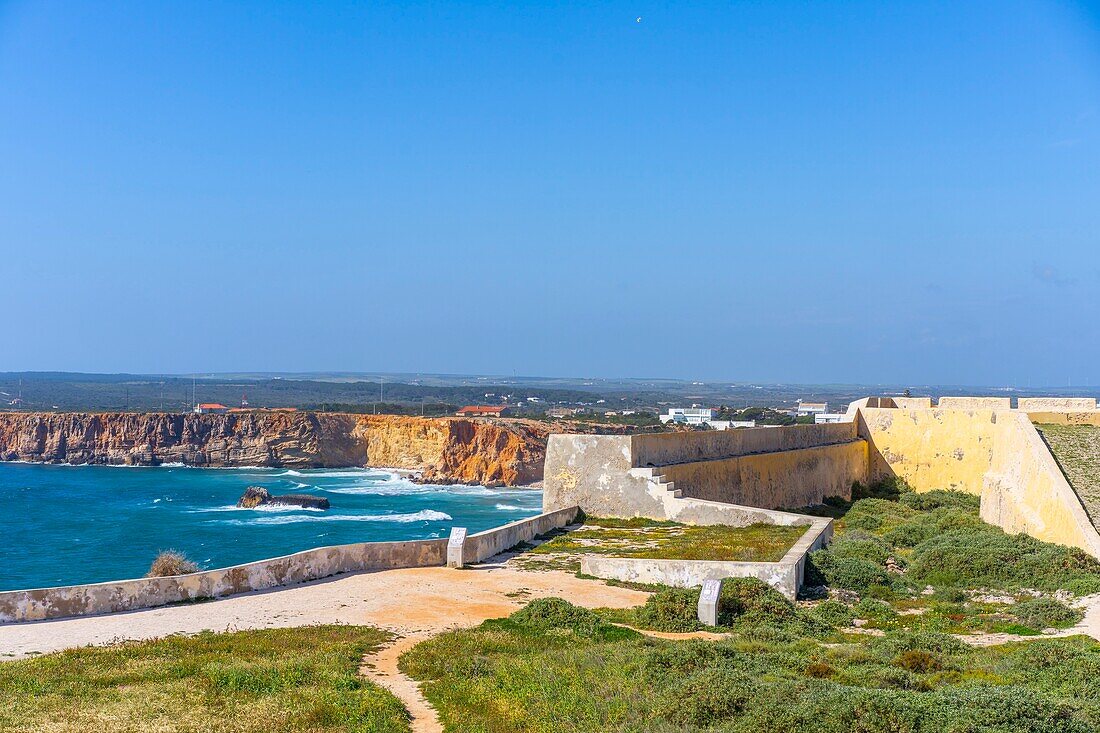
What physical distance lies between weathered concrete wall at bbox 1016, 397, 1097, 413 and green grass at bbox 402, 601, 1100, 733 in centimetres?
1763

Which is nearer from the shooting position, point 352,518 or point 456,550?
point 456,550

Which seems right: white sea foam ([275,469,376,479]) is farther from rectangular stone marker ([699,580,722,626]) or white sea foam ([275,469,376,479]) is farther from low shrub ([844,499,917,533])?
rectangular stone marker ([699,580,722,626])

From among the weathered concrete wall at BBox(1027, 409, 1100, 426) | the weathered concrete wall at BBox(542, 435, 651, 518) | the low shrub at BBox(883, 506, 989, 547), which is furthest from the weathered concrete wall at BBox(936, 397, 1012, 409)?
the weathered concrete wall at BBox(542, 435, 651, 518)

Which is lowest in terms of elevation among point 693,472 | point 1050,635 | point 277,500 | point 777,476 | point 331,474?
point 331,474

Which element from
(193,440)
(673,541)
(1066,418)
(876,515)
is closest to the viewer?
(673,541)

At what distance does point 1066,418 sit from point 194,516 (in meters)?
47.9

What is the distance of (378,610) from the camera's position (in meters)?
11.7

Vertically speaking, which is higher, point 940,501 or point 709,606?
point 709,606

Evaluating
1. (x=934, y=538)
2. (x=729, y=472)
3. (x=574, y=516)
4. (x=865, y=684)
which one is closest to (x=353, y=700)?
(x=865, y=684)

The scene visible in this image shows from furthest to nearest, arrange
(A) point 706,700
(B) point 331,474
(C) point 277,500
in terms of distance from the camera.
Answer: (B) point 331,474, (C) point 277,500, (A) point 706,700

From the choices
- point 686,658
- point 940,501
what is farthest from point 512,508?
point 686,658

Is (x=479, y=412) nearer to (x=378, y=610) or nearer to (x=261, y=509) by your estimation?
(x=261, y=509)

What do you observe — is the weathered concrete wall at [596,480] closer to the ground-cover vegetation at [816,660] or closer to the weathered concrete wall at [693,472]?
the weathered concrete wall at [693,472]

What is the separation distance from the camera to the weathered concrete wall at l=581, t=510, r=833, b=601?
12.3 m
